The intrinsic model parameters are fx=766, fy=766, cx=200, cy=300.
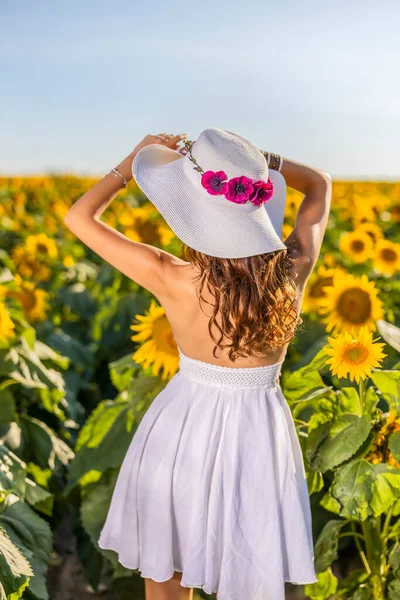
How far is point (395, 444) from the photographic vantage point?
2.22 meters

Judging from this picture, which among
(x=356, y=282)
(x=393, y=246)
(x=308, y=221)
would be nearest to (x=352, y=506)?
(x=308, y=221)

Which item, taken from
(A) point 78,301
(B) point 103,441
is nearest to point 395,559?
(B) point 103,441

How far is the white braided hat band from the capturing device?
1.89 m

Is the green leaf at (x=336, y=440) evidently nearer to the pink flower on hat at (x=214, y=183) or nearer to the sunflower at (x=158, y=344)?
the sunflower at (x=158, y=344)

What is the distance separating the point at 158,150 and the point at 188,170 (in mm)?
170

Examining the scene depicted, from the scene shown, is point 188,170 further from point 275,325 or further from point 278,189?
point 275,325

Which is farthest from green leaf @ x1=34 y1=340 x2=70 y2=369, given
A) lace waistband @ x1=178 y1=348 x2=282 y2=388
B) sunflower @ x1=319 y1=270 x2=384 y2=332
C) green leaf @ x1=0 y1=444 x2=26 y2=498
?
lace waistband @ x1=178 y1=348 x2=282 y2=388

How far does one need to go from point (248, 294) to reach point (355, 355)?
53 centimetres

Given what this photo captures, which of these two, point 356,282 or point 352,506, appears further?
point 356,282

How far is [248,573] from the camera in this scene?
81.6 inches

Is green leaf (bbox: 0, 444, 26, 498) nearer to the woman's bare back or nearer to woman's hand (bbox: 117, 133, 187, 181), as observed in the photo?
the woman's bare back

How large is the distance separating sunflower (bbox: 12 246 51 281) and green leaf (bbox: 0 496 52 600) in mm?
2903

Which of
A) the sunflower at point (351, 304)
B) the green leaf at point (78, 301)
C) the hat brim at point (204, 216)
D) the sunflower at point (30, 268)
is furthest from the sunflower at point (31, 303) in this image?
the hat brim at point (204, 216)

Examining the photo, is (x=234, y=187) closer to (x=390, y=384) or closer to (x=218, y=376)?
(x=218, y=376)
